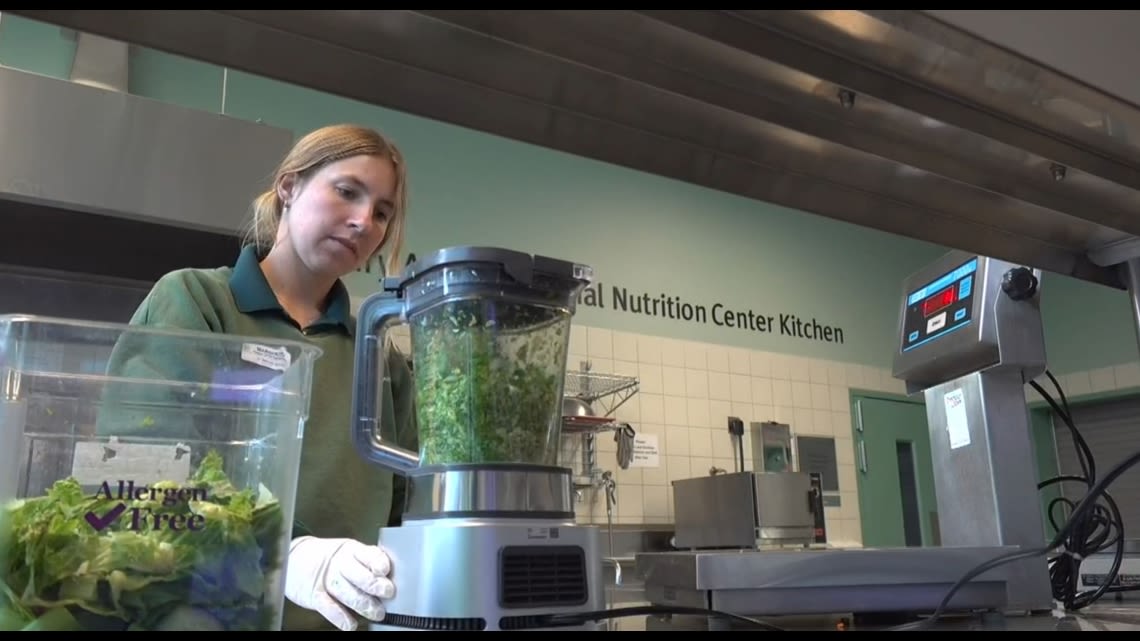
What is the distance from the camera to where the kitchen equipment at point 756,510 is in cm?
298

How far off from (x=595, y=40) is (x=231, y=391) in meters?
0.38

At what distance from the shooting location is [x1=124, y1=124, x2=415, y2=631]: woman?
101cm

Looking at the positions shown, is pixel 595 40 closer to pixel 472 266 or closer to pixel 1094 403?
pixel 472 266

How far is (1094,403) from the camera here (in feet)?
15.0

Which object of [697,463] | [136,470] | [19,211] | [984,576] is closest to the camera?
[136,470]

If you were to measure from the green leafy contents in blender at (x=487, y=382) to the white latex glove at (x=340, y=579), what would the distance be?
9cm

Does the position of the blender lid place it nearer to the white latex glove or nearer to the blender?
the blender

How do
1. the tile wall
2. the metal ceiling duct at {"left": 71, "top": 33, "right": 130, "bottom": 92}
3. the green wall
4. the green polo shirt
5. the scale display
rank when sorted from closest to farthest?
the green polo shirt
the scale display
the metal ceiling duct at {"left": 71, "top": 33, "right": 130, "bottom": 92}
the green wall
the tile wall

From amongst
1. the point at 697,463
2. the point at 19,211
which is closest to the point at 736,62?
the point at 19,211

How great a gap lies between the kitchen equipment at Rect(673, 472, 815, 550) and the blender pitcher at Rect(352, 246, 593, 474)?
241cm

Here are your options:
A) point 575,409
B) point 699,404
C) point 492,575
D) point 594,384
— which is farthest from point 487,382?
point 699,404

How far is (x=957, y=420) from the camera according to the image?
43.3 inches

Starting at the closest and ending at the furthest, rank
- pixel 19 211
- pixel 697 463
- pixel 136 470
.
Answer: pixel 136 470
pixel 19 211
pixel 697 463

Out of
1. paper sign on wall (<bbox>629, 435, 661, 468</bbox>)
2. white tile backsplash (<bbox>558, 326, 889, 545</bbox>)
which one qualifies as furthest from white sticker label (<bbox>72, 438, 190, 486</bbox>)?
paper sign on wall (<bbox>629, 435, 661, 468</bbox>)
